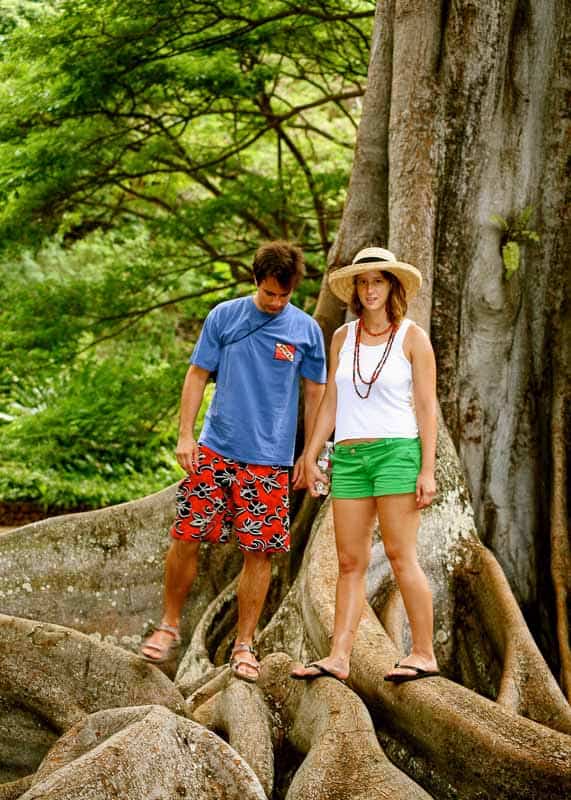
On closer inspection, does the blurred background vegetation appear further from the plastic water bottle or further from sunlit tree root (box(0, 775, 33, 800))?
sunlit tree root (box(0, 775, 33, 800))

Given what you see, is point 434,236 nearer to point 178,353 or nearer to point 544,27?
point 544,27

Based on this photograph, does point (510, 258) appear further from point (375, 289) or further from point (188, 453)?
point (188, 453)

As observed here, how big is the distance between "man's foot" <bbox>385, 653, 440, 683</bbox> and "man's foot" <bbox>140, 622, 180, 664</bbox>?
1.05 meters

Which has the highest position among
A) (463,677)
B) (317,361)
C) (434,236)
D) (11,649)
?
(434,236)

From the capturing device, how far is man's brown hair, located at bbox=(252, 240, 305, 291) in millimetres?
4391

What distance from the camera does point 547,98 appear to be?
266 inches

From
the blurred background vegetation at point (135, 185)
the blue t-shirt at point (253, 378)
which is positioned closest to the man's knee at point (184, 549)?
the blue t-shirt at point (253, 378)

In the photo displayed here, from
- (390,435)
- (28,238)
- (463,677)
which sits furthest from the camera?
(28,238)

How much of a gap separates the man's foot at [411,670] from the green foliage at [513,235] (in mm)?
3079

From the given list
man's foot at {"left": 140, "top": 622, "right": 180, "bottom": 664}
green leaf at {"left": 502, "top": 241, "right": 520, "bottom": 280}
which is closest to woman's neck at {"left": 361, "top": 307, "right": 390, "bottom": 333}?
man's foot at {"left": 140, "top": 622, "right": 180, "bottom": 664}

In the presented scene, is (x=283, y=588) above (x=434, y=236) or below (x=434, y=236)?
below

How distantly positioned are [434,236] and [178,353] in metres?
6.14

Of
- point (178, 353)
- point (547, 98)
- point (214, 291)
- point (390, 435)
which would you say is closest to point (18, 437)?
point (178, 353)

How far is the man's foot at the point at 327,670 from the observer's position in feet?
13.9
